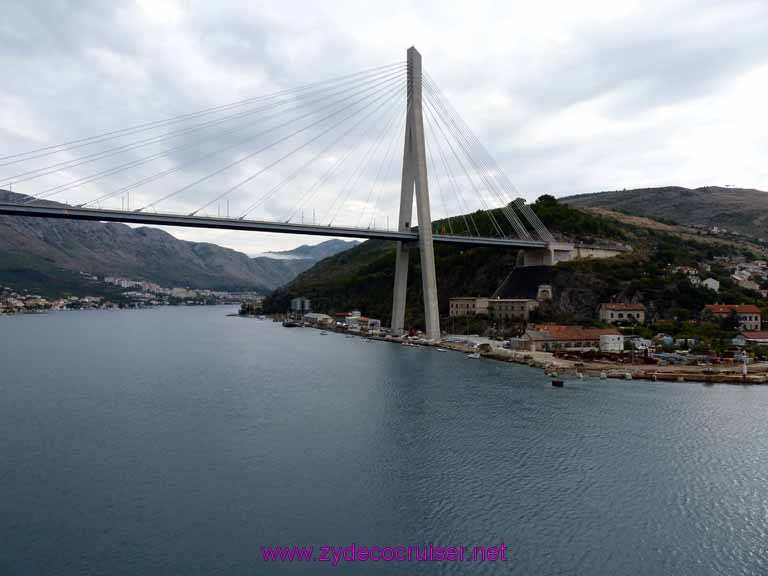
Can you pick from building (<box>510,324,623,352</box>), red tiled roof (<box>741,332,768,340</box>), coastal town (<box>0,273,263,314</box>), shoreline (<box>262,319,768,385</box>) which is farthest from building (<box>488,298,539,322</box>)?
coastal town (<box>0,273,263,314</box>)

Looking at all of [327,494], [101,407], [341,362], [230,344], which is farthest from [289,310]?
[327,494]

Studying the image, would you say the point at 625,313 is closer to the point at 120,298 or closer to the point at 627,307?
the point at 627,307

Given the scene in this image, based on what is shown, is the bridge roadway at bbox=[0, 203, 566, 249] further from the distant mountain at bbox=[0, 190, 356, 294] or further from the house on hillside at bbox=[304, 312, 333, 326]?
the distant mountain at bbox=[0, 190, 356, 294]

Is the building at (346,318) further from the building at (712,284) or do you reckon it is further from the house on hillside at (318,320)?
the building at (712,284)

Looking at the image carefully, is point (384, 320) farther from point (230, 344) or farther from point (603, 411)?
point (603, 411)

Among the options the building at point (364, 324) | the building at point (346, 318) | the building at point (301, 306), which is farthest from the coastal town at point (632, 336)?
the building at point (301, 306)

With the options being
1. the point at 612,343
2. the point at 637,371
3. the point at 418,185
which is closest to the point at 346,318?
the point at 418,185
